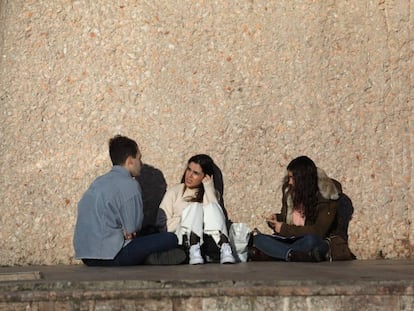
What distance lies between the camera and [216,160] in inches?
400

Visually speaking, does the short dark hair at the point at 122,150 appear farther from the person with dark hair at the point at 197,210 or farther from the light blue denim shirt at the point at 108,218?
the person with dark hair at the point at 197,210

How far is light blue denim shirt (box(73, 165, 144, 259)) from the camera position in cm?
880

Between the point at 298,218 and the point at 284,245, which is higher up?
the point at 298,218

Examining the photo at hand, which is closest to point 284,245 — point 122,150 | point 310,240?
point 310,240

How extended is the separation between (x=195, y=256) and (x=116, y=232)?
68 centimetres

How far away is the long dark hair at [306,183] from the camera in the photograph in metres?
9.49

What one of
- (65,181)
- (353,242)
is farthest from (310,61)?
(65,181)

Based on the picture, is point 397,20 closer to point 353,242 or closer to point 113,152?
point 353,242

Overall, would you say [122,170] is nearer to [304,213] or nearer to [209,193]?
[209,193]

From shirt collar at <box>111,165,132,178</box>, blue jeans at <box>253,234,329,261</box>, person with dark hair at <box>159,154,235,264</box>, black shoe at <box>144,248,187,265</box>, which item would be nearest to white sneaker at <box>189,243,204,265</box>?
person with dark hair at <box>159,154,235,264</box>

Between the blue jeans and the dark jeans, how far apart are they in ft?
2.64

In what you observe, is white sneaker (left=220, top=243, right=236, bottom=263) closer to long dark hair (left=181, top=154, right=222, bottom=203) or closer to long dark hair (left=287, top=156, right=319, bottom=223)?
long dark hair (left=181, top=154, right=222, bottom=203)

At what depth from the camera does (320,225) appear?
9.48 meters

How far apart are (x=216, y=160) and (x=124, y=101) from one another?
A: 977mm
